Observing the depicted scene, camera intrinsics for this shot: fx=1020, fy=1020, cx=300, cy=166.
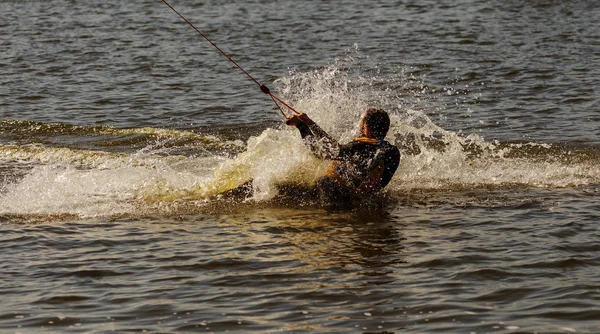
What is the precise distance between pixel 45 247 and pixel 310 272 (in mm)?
2853

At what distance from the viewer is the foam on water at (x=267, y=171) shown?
12117 millimetres

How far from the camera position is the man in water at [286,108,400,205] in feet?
37.0

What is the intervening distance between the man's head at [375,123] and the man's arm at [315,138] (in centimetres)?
40

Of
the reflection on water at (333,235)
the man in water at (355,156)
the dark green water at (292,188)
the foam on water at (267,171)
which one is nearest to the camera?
the dark green water at (292,188)

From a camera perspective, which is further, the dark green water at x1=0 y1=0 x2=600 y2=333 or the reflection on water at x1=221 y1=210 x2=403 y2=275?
the reflection on water at x1=221 y1=210 x2=403 y2=275

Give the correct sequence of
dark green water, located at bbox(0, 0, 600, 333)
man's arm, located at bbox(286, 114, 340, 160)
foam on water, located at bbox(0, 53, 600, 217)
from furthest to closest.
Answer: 1. foam on water, located at bbox(0, 53, 600, 217)
2. man's arm, located at bbox(286, 114, 340, 160)
3. dark green water, located at bbox(0, 0, 600, 333)

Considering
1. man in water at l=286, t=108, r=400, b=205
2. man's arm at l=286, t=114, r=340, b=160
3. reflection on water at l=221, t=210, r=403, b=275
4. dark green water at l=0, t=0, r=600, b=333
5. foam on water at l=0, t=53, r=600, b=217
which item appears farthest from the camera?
foam on water at l=0, t=53, r=600, b=217

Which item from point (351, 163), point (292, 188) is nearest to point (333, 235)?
point (351, 163)

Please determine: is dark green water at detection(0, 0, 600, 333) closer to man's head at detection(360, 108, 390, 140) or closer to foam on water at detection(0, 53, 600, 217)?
foam on water at detection(0, 53, 600, 217)

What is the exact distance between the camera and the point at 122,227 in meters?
11.0

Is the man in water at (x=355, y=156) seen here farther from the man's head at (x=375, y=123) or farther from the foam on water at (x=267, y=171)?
the foam on water at (x=267, y=171)

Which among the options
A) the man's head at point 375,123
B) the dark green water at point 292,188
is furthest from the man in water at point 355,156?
the dark green water at point 292,188

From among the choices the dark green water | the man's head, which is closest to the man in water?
the man's head

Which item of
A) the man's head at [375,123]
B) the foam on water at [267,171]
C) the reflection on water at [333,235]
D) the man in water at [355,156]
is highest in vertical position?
the man's head at [375,123]
